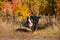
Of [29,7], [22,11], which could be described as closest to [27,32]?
[22,11]

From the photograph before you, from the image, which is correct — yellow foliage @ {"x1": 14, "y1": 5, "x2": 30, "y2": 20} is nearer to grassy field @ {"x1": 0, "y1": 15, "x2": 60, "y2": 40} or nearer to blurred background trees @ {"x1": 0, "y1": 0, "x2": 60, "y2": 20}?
blurred background trees @ {"x1": 0, "y1": 0, "x2": 60, "y2": 20}

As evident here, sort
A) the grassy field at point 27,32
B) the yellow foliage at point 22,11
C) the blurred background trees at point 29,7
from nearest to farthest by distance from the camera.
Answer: the grassy field at point 27,32, the yellow foliage at point 22,11, the blurred background trees at point 29,7

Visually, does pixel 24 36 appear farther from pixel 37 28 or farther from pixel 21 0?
pixel 21 0

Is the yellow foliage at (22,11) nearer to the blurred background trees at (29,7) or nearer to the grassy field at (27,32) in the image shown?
the blurred background trees at (29,7)

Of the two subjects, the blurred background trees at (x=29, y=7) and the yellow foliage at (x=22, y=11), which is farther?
the blurred background trees at (x=29, y=7)

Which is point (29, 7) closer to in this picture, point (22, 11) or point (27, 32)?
point (22, 11)

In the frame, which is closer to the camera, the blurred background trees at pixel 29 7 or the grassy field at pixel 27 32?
Result: the grassy field at pixel 27 32

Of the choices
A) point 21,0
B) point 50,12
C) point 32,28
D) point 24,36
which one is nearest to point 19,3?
point 21,0

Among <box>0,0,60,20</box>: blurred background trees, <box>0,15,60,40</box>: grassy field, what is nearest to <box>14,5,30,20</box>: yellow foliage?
<box>0,0,60,20</box>: blurred background trees

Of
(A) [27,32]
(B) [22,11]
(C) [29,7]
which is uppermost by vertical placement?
(C) [29,7]

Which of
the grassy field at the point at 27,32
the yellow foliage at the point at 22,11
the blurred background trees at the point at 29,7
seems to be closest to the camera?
the grassy field at the point at 27,32

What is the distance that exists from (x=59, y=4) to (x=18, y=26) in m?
5.30

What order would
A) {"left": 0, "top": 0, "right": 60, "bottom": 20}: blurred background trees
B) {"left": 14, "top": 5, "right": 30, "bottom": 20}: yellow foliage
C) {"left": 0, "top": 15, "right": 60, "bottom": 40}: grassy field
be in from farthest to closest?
{"left": 0, "top": 0, "right": 60, "bottom": 20}: blurred background trees
{"left": 14, "top": 5, "right": 30, "bottom": 20}: yellow foliage
{"left": 0, "top": 15, "right": 60, "bottom": 40}: grassy field

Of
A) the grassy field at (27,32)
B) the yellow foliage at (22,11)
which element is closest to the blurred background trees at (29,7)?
the yellow foliage at (22,11)
